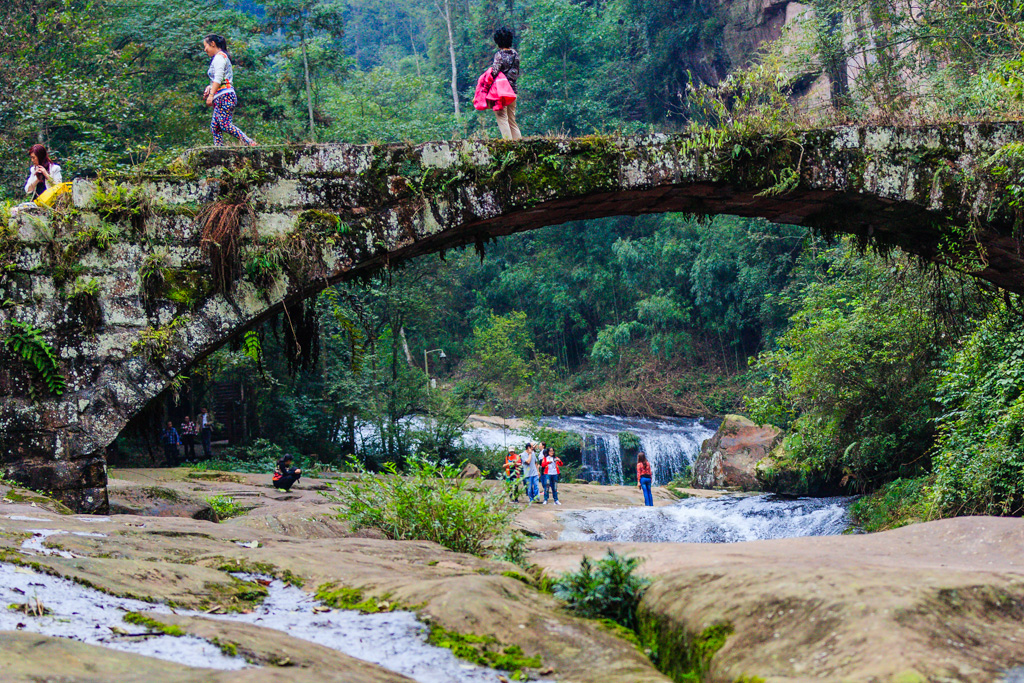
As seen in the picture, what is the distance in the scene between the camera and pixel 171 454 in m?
18.6

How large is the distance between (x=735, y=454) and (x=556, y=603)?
1689 cm

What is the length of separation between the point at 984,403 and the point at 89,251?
375 inches

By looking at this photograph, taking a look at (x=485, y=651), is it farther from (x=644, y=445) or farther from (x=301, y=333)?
(x=644, y=445)

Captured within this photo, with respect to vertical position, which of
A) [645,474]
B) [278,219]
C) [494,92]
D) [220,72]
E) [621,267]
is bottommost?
[645,474]

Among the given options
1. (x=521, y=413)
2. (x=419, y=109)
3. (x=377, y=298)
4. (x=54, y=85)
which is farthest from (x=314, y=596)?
(x=419, y=109)

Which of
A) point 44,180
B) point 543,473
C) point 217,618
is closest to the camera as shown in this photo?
point 217,618

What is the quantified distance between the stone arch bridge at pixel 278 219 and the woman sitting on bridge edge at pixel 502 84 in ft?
2.33

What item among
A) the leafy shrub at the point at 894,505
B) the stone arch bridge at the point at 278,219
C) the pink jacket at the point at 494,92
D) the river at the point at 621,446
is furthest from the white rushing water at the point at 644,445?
the pink jacket at the point at 494,92

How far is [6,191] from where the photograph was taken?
1550cm

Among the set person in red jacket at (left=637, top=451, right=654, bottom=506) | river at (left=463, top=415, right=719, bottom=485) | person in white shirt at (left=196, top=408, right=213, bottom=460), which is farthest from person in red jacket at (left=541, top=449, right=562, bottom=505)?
person in white shirt at (left=196, top=408, right=213, bottom=460)

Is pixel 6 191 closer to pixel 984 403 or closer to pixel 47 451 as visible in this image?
pixel 47 451

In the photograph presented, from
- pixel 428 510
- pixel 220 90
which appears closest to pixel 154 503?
pixel 428 510

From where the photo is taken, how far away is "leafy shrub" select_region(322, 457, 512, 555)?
5.12 m

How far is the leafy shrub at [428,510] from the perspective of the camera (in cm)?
512
